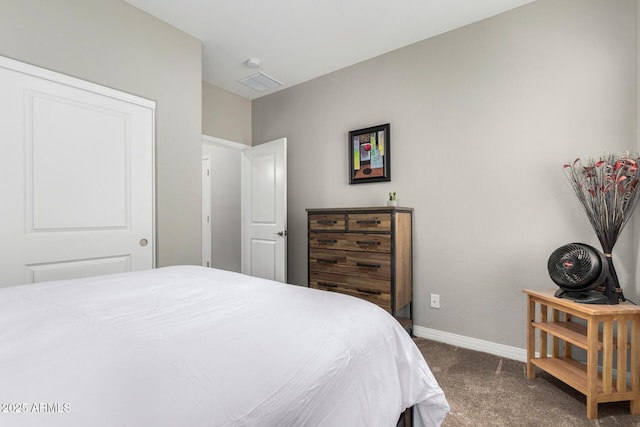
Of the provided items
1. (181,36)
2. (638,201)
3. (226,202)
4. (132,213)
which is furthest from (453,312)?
(226,202)

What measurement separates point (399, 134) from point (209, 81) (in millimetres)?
2263

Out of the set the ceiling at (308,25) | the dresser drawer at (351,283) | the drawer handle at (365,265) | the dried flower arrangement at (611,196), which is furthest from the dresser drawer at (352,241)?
the ceiling at (308,25)

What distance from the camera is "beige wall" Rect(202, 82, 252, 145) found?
11.7 feet

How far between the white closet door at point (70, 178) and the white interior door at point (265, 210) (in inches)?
53.8

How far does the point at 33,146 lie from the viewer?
192 cm

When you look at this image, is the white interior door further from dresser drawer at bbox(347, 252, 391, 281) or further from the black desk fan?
the black desk fan

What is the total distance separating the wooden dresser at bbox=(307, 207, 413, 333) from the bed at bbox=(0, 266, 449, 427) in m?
1.37

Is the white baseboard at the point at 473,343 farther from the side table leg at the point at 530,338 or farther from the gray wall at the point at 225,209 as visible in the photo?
the gray wall at the point at 225,209

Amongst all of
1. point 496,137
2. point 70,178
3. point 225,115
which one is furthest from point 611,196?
point 225,115

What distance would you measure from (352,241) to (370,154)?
934 mm

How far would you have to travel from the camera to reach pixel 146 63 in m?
2.44

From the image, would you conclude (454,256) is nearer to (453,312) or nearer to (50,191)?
(453,312)

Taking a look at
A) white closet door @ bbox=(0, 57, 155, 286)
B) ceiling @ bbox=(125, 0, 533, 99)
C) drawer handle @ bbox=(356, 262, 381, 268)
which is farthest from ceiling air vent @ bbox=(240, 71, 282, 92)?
drawer handle @ bbox=(356, 262, 381, 268)

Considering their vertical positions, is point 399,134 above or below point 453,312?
above
